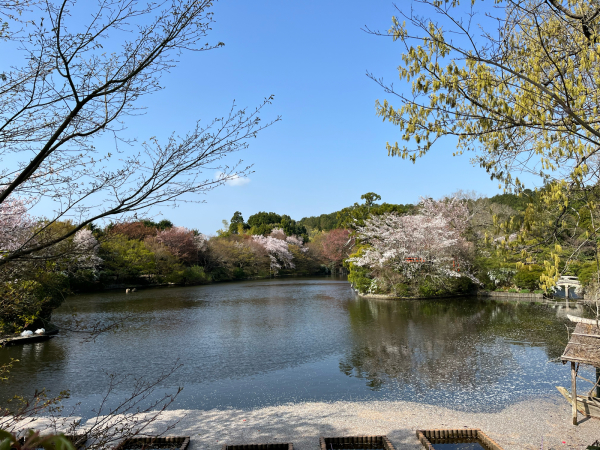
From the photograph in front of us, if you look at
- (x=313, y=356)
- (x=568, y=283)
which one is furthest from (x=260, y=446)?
(x=568, y=283)

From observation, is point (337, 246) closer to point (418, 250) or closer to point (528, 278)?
point (418, 250)

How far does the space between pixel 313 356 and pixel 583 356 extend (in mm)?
5186

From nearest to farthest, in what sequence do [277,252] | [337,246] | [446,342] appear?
[446,342] < [337,246] < [277,252]

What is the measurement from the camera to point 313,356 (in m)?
8.91

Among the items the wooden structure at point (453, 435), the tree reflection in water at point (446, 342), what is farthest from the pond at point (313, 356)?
the wooden structure at point (453, 435)

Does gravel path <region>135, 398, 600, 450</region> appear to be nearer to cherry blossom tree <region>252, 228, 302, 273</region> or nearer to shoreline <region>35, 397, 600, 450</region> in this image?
shoreline <region>35, 397, 600, 450</region>

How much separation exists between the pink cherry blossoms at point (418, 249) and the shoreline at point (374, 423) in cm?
1206

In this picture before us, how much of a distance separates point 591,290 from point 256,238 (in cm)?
2929

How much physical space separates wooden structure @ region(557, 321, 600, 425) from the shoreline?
170 millimetres

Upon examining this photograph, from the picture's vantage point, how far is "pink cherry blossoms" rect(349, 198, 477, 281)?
18.0m

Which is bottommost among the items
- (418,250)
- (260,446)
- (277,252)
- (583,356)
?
(260,446)

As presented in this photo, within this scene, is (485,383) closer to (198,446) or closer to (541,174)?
(541,174)

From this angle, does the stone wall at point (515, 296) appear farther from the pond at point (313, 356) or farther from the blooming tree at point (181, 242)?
the blooming tree at point (181, 242)

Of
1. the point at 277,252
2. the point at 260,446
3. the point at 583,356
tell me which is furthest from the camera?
the point at 277,252
